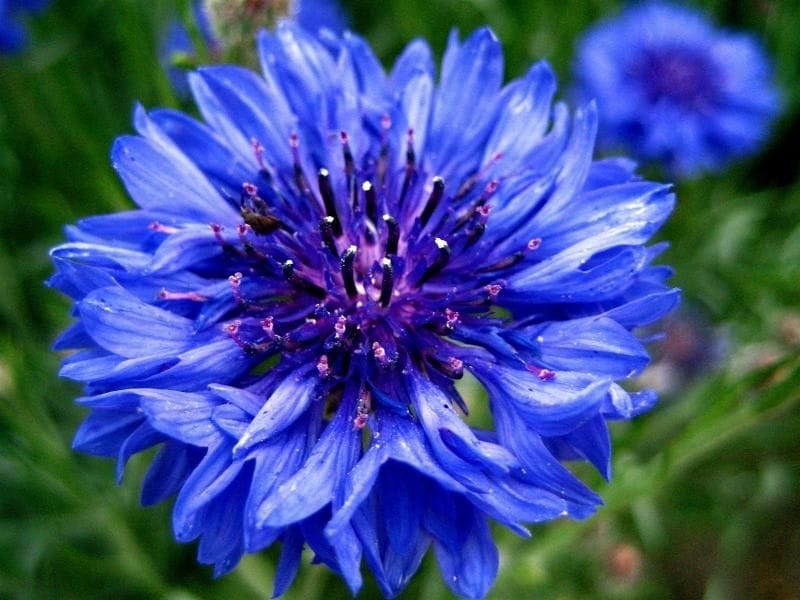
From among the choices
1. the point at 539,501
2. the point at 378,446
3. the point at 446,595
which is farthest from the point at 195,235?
the point at 446,595

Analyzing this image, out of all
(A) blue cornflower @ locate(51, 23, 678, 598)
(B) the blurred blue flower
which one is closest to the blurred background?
(B) the blurred blue flower

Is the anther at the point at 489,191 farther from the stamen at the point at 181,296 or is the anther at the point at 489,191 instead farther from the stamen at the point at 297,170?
the stamen at the point at 181,296

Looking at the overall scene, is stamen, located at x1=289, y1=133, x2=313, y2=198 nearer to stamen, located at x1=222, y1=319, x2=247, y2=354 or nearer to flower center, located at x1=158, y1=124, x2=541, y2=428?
flower center, located at x1=158, y1=124, x2=541, y2=428

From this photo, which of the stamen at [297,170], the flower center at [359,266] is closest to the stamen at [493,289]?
the flower center at [359,266]

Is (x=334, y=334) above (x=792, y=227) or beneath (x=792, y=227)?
above

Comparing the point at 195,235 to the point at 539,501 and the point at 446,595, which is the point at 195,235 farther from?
the point at 446,595

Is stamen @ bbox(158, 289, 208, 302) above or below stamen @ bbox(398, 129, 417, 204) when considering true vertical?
above
